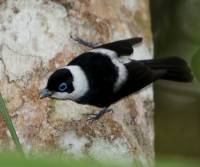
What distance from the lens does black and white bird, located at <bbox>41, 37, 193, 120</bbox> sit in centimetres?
254

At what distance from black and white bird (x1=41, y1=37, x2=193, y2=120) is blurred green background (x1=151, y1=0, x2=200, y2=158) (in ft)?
3.83

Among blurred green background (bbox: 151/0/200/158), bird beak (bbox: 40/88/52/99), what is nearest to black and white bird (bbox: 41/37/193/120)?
bird beak (bbox: 40/88/52/99)

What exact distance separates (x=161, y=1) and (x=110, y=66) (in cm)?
172

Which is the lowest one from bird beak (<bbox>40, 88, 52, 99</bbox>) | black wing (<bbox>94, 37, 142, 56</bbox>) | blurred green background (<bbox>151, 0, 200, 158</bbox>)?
blurred green background (<bbox>151, 0, 200, 158</bbox>)

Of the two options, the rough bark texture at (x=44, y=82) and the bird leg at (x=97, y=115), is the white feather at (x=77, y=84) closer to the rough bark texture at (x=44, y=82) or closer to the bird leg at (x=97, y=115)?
the rough bark texture at (x=44, y=82)

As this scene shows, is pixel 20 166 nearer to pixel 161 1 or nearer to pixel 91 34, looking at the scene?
pixel 91 34

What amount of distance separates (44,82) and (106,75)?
0.49 m

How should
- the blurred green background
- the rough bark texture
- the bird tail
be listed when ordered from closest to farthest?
1. the rough bark texture
2. the bird tail
3. the blurred green background

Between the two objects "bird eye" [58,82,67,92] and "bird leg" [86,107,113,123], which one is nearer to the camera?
"bird leg" [86,107,113,123]

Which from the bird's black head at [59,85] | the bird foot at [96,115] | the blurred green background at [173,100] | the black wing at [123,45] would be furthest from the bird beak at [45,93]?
the blurred green background at [173,100]

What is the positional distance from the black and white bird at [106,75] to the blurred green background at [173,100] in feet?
3.83

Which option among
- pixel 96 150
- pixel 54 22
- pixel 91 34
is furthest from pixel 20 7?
pixel 96 150

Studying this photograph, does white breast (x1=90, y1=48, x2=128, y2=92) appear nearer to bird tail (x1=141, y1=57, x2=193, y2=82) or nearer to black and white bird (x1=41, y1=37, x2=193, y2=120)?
black and white bird (x1=41, y1=37, x2=193, y2=120)

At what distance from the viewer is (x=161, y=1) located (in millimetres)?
4250
